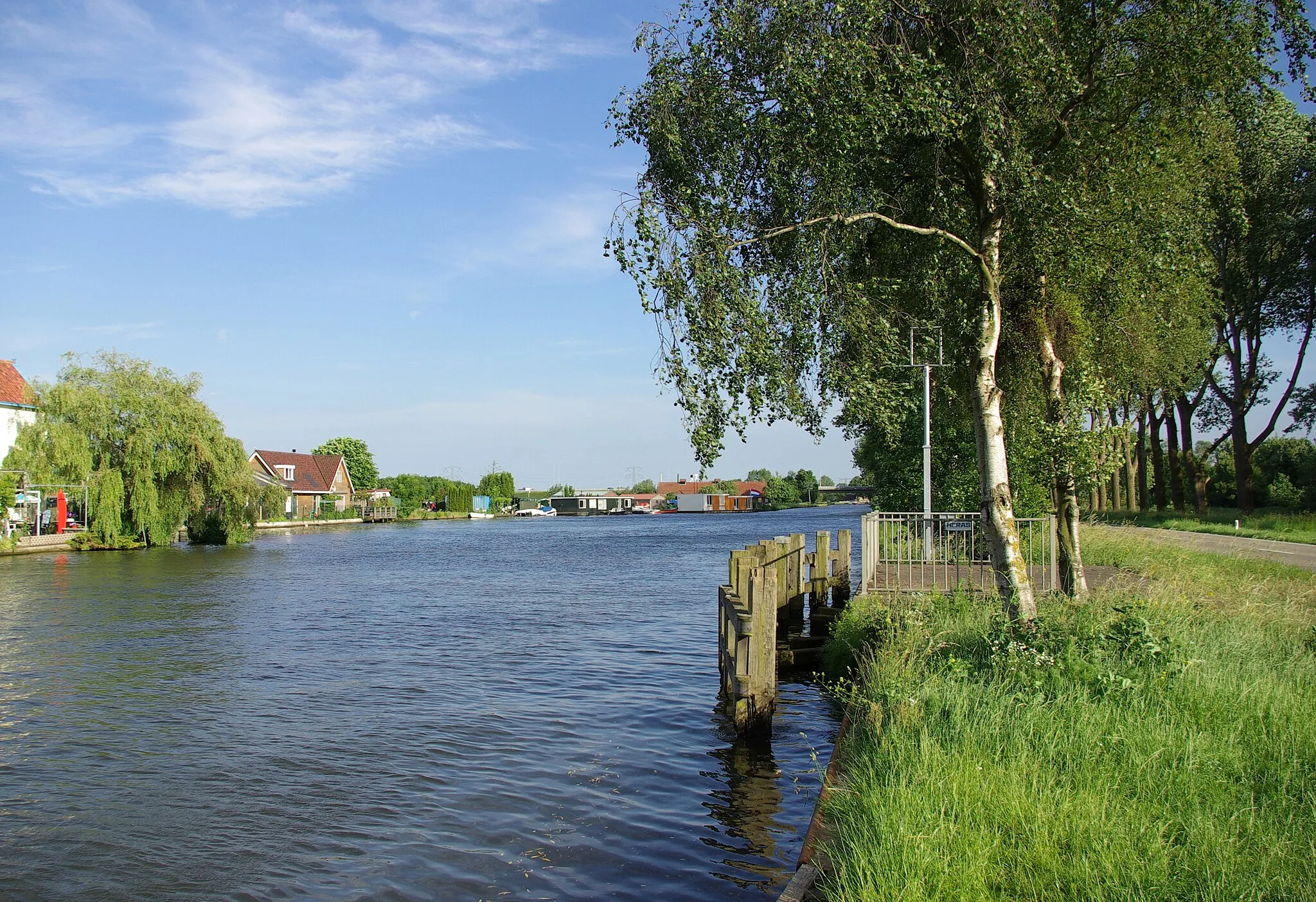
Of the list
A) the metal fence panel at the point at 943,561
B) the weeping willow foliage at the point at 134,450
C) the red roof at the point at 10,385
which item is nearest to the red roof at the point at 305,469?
the red roof at the point at 10,385

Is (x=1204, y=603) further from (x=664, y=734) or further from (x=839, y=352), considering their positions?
(x=664, y=734)

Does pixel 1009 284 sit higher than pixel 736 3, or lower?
lower

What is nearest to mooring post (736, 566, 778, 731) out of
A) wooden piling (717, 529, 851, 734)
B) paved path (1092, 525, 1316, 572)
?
wooden piling (717, 529, 851, 734)

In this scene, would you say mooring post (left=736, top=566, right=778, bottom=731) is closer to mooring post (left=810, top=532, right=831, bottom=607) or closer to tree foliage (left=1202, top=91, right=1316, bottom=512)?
mooring post (left=810, top=532, right=831, bottom=607)

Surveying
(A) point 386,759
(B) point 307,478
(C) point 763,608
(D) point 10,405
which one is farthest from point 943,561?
(B) point 307,478

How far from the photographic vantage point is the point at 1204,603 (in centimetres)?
1121

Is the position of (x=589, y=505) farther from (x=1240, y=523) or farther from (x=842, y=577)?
(x=842, y=577)

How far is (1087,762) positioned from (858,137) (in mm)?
5792

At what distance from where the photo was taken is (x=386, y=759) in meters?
10.6

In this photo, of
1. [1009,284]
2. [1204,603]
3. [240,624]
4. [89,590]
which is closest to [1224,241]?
[1009,284]

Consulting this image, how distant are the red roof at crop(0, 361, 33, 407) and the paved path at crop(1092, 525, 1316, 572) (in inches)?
2144

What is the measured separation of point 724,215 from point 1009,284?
6653 millimetres

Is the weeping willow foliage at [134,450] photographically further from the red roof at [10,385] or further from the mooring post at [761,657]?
the mooring post at [761,657]

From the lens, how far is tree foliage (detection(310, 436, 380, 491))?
132m
